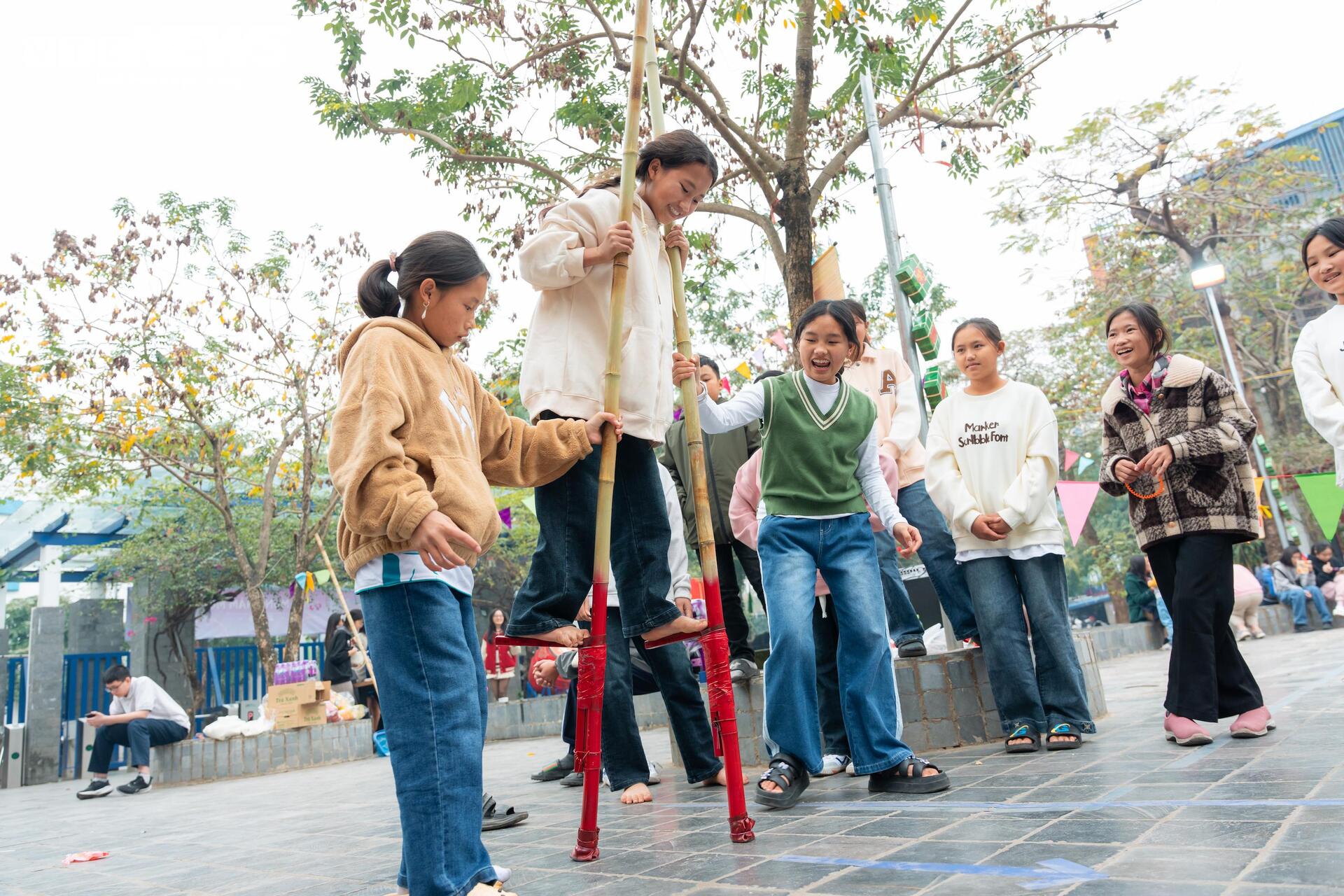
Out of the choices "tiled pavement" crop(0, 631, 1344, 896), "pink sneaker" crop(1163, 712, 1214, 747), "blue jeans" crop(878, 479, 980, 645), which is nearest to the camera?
"tiled pavement" crop(0, 631, 1344, 896)

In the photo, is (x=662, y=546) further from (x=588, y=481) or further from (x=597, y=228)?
(x=597, y=228)

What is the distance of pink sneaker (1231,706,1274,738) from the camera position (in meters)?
3.60

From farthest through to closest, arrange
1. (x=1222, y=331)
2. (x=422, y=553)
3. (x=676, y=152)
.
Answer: (x=1222, y=331) → (x=676, y=152) → (x=422, y=553)

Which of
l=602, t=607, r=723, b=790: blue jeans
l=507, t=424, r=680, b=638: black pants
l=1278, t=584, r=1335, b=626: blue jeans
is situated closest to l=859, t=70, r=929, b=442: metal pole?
l=602, t=607, r=723, b=790: blue jeans

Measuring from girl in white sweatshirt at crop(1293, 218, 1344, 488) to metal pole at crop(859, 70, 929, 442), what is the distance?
2.43m

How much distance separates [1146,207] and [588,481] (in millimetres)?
17849

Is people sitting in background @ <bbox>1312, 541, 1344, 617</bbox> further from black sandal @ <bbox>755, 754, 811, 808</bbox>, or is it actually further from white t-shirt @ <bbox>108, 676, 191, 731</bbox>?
white t-shirt @ <bbox>108, 676, 191, 731</bbox>

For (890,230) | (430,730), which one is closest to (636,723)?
(430,730)

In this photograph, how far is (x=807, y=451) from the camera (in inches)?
138

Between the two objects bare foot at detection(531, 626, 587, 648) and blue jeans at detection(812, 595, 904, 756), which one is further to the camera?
blue jeans at detection(812, 595, 904, 756)

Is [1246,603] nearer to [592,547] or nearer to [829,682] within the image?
[829,682]

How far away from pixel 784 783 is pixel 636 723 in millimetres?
1025

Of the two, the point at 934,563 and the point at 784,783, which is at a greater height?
the point at 934,563

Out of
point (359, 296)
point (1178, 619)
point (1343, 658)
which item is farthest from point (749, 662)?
point (1343, 658)
